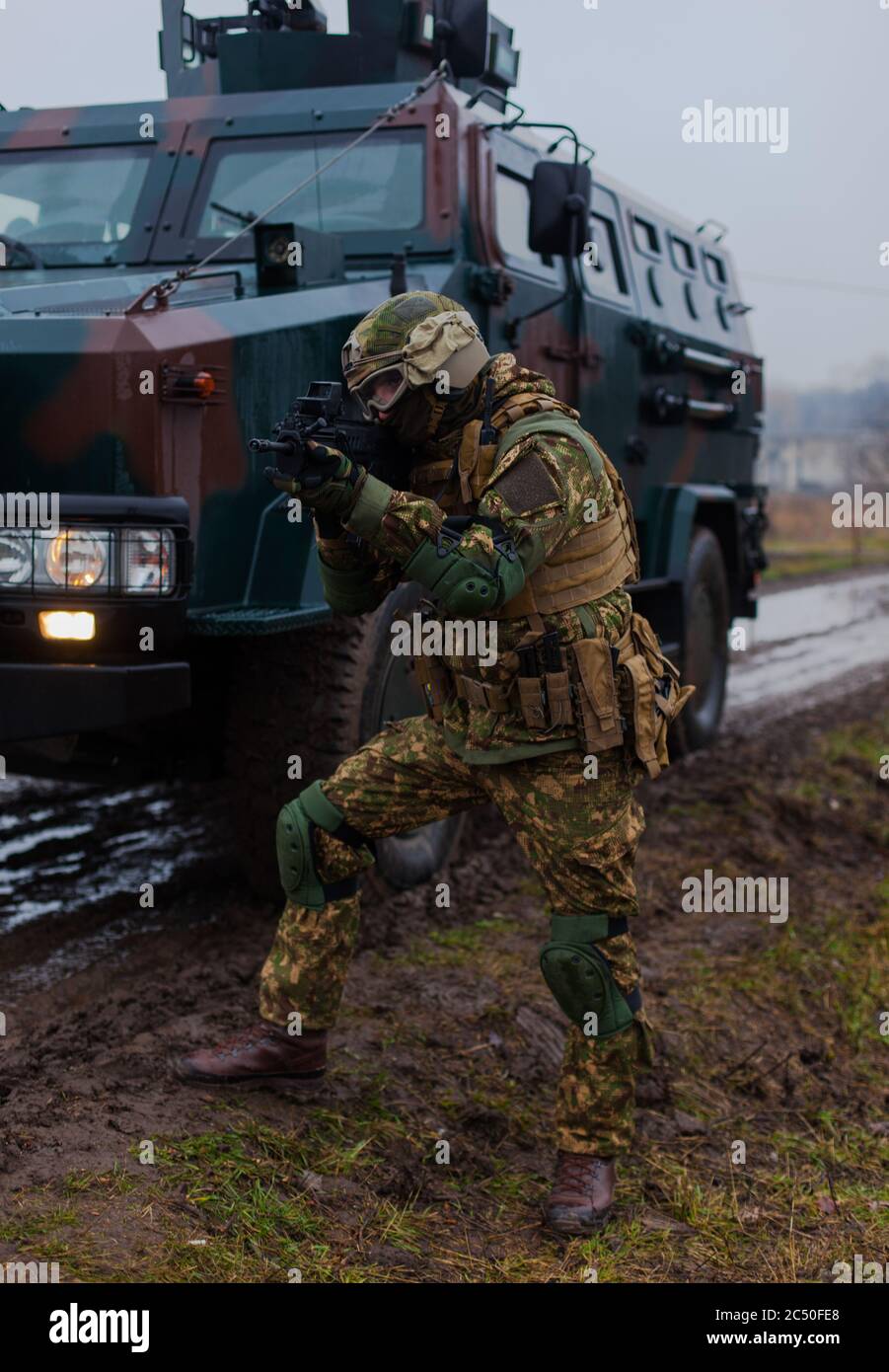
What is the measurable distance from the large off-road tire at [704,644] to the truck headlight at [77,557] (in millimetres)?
4027

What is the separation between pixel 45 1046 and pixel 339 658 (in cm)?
130

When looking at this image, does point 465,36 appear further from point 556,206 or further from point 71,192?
point 71,192

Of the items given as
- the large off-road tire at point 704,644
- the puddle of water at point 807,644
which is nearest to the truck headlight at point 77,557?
the large off-road tire at point 704,644

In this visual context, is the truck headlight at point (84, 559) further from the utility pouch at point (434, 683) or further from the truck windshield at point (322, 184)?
the truck windshield at point (322, 184)

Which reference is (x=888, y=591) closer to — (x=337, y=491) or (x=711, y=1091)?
(x=711, y=1091)

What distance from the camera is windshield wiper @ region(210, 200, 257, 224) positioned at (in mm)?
4867

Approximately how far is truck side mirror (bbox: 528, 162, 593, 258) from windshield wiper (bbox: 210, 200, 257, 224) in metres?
0.87

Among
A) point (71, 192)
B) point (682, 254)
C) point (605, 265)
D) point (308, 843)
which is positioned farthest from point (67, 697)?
point (682, 254)

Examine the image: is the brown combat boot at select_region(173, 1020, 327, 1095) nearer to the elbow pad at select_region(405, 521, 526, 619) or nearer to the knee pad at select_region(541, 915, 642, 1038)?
the knee pad at select_region(541, 915, 642, 1038)

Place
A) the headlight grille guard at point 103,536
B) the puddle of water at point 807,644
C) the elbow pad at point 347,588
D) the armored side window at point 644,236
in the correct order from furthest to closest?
the puddle of water at point 807,644, the armored side window at point 644,236, the headlight grille guard at point 103,536, the elbow pad at point 347,588

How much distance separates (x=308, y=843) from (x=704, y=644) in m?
4.65

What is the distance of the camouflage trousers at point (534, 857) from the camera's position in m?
3.18
